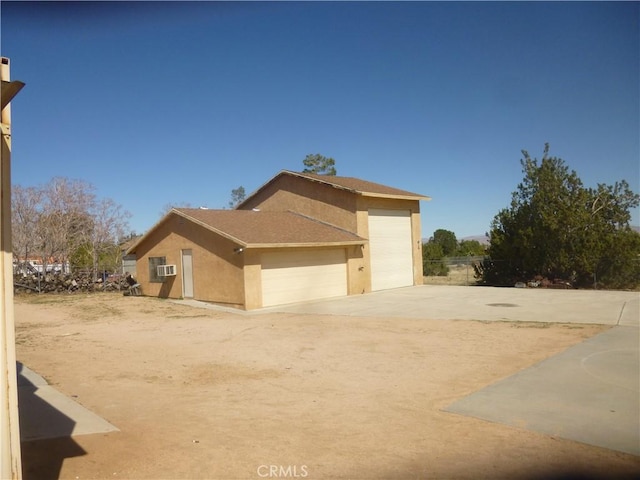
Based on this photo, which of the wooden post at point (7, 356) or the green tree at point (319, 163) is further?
the green tree at point (319, 163)

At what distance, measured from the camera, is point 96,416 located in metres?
6.18

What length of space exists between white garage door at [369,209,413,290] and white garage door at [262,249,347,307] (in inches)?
93.2

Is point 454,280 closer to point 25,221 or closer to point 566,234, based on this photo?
point 566,234

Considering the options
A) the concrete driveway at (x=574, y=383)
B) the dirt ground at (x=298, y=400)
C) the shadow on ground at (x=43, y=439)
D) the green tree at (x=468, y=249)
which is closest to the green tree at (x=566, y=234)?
the concrete driveway at (x=574, y=383)

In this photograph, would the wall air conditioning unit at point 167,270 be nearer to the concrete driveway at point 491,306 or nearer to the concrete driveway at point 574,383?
the concrete driveway at point 491,306

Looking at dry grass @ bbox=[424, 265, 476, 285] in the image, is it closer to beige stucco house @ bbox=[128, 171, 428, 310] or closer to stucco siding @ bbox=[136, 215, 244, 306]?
beige stucco house @ bbox=[128, 171, 428, 310]

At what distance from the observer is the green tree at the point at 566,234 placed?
2525 cm

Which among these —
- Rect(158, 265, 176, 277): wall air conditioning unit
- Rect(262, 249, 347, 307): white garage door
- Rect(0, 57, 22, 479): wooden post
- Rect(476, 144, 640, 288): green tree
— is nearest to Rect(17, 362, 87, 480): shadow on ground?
Rect(0, 57, 22, 479): wooden post

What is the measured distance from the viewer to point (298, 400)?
23.7ft

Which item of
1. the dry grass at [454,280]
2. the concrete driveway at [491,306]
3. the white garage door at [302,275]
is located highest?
the white garage door at [302,275]

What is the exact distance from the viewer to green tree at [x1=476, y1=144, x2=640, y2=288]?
82.8 feet

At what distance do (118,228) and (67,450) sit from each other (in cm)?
3636

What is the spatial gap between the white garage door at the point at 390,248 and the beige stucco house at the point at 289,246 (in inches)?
2.0

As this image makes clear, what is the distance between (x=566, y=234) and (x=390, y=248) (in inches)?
355
